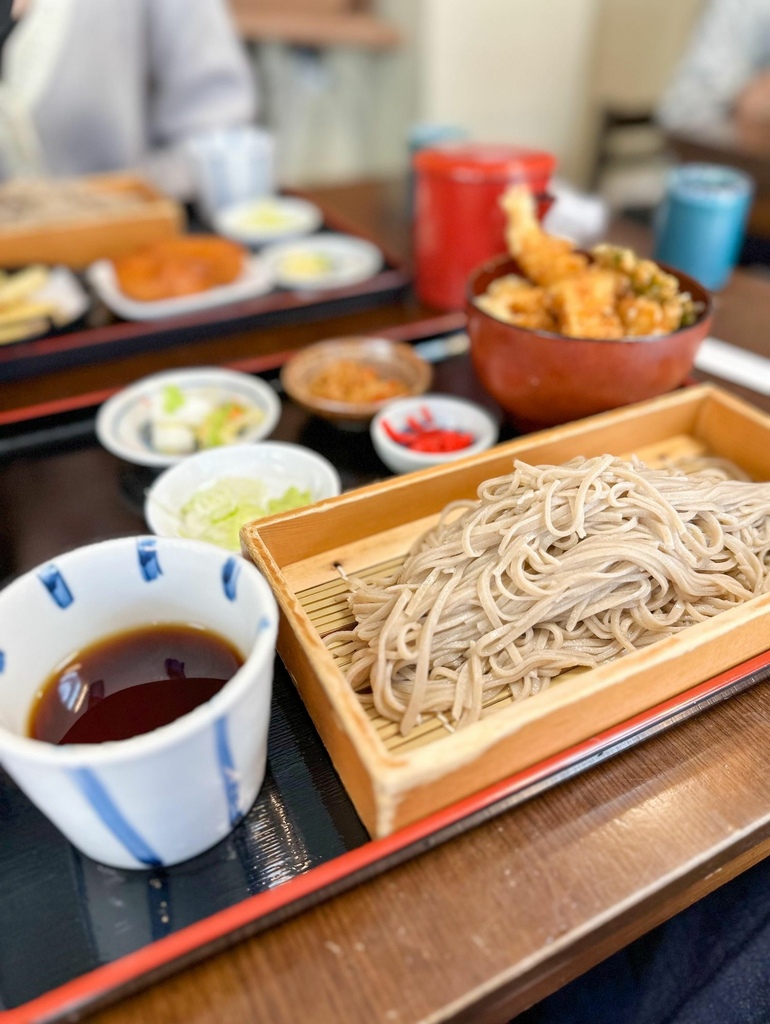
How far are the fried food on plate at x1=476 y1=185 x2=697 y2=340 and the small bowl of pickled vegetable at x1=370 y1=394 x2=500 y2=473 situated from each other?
21 cm

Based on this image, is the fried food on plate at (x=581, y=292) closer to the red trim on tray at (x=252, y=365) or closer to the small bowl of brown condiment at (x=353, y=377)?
the small bowl of brown condiment at (x=353, y=377)

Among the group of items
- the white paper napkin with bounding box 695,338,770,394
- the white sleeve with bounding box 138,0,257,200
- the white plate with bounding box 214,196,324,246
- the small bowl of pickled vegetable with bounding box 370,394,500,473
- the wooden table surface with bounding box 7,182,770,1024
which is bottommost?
the wooden table surface with bounding box 7,182,770,1024

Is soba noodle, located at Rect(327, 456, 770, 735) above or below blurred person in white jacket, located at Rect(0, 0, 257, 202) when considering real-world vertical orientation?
below

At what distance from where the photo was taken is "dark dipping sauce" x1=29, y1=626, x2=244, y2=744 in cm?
83

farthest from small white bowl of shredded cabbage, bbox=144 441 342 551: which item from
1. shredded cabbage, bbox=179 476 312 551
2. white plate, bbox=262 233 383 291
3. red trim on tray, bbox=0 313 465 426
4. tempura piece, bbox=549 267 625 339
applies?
white plate, bbox=262 233 383 291

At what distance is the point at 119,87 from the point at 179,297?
5.97ft

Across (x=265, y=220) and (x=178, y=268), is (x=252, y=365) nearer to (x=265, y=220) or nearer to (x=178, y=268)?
(x=178, y=268)

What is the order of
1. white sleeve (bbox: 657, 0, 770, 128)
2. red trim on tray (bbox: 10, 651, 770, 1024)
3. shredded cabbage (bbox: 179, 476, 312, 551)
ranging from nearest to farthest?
red trim on tray (bbox: 10, 651, 770, 1024), shredded cabbage (bbox: 179, 476, 312, 551), white sleeve (bbox: 657, 0, 770, 128)

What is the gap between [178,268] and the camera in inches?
77.9

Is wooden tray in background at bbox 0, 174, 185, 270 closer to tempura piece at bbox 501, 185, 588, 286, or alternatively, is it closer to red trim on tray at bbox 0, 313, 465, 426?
red trim on tray at bbox 0, 313, 465, 426

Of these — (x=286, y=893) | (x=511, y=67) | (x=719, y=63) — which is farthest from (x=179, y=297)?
(x=511, y=67)

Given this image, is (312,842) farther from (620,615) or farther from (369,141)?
(369,141)

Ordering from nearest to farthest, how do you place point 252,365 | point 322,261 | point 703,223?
point 252,365, point 703,223, point 322,261

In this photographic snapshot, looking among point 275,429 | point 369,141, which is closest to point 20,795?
point 275,429
